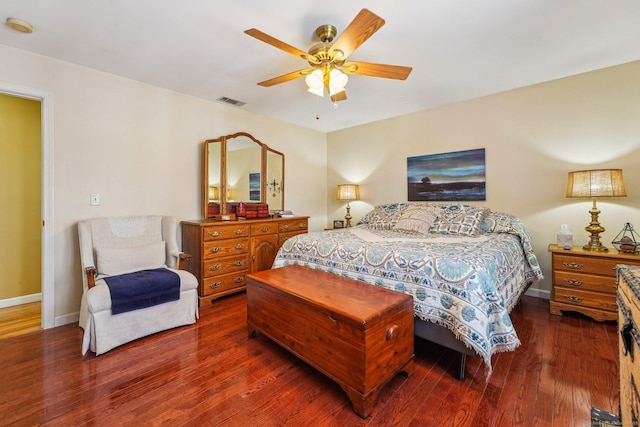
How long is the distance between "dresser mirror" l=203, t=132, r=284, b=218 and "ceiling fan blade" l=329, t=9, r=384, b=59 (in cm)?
211

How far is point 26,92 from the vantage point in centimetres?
237

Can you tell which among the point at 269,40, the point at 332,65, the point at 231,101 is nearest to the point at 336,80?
the point at 332,65

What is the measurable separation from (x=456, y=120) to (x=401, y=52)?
1674 mm

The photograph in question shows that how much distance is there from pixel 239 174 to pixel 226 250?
1.12 meters

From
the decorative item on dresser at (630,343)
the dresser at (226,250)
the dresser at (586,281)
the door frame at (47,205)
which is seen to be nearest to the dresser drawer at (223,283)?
the dresser at (226,250)

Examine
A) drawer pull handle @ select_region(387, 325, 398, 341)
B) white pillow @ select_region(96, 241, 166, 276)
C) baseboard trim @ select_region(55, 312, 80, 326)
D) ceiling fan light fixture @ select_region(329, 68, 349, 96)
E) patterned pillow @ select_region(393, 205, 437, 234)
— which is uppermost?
ceiling fan light fixture @ select_region(329, 68, 349, 96)

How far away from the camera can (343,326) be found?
5.01ft

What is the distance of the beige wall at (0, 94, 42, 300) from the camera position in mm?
2971

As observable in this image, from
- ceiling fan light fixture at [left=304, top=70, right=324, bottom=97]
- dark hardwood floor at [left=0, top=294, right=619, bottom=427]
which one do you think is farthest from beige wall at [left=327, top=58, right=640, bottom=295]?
ceiling fan light fixture at [left=304, top=70, right=324, bottom=97]

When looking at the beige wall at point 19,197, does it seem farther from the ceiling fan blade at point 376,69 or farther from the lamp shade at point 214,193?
the ceiling fan blade at point 376,69

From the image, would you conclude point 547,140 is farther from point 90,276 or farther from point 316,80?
point 90,276

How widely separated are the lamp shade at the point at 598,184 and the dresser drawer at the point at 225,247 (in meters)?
3.45

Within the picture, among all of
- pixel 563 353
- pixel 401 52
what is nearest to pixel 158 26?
pixel 401 52

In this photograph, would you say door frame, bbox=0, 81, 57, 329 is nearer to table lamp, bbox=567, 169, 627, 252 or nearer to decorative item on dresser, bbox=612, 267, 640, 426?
decorative item on dresser, bbox=612, 267, 640, 426
